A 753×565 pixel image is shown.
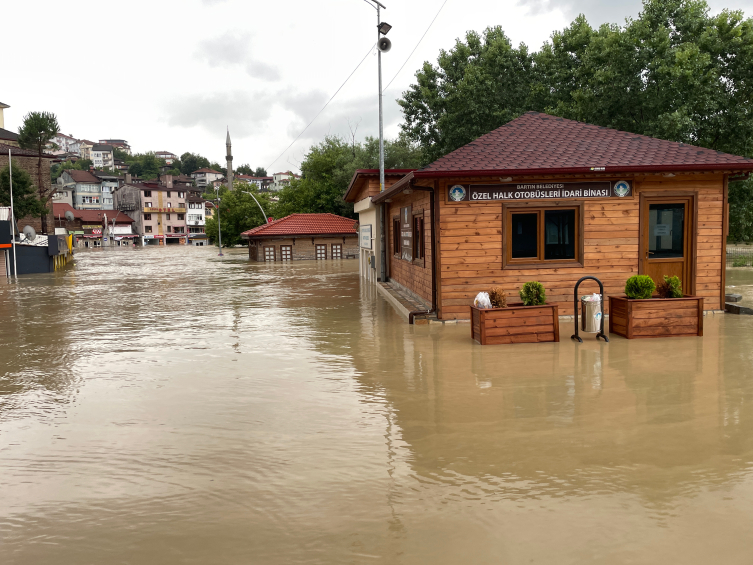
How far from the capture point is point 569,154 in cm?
1338

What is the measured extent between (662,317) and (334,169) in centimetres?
5236

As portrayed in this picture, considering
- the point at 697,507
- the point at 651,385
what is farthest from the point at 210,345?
the point at 697,507

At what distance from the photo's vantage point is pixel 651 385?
7664 mm

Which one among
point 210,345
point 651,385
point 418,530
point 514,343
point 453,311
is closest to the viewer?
point 418,530

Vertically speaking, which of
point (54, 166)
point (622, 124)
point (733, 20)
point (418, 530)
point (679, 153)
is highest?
point (54, 166)

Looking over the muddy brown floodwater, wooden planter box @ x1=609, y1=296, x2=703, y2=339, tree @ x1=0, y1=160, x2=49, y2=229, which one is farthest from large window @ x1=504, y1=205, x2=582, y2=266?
tree @ x1=0, y1=160, x2=49, y2=229

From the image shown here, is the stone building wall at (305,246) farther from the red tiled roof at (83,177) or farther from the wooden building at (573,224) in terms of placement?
the red tiled roof at (83,177)

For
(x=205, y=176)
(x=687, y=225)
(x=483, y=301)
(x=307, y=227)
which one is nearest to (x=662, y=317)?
(x=483, y=301)

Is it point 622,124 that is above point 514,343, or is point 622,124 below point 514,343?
above

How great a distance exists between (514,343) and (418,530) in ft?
22.3

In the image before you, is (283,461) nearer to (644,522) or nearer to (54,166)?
(644,522)

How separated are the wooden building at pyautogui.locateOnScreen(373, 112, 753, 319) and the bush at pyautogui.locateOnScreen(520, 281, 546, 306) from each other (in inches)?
84.1

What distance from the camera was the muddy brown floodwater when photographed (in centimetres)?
399

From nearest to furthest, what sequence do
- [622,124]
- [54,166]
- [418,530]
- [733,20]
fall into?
1. [418,530]
2. [733,20]
3. [622,124]
4. [54,166]
